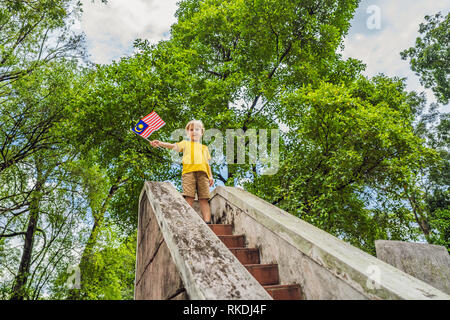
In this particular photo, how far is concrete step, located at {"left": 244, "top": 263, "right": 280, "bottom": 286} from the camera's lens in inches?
123

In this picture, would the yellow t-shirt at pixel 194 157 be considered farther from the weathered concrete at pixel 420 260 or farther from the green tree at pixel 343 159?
the green tree at pixel 343 159

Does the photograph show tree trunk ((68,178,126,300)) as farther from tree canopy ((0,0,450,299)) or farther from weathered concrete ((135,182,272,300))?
weathered concrete ((135,182,272,300))

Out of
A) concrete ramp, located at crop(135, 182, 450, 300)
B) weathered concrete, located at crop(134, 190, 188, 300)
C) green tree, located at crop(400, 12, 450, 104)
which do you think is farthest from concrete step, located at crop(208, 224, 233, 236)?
A: green tree, located at crop(400, 12, 450, 104)

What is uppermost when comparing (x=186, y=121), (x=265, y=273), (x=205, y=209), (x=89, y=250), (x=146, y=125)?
(x=186, y=121)

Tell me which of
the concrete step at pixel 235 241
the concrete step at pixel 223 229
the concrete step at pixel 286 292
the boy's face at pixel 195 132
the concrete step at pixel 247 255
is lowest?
the concrete step at pixel 286 292

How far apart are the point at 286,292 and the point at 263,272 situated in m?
0.48

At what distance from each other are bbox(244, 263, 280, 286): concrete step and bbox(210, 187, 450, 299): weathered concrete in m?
0.09

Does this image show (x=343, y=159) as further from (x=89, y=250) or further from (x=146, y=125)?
(x=89, y=250)

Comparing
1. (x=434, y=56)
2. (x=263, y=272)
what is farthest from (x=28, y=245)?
(x=434, y=56)

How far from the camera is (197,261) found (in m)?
2.17

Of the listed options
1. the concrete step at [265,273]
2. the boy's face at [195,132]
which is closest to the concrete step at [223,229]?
the concrete step at [265,273]

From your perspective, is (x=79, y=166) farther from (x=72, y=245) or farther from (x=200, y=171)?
(x=200, y=171)

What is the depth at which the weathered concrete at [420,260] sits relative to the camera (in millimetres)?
3621

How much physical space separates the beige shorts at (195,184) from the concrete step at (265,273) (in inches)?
74.5
